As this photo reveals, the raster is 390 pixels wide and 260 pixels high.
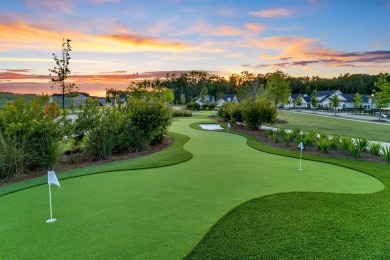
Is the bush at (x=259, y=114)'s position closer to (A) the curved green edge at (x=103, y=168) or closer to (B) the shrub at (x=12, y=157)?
(A) the curved green edge at (x=103, y=168)

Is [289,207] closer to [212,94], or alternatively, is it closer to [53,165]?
[53,165]

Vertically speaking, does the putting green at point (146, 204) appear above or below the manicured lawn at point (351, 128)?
above

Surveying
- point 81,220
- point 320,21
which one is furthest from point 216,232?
point 320,21

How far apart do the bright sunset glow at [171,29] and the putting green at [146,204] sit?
802cm

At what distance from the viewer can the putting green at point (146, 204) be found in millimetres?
A: 3131

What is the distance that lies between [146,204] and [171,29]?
12.7 m

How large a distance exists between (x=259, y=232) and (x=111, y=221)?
81.0 inches

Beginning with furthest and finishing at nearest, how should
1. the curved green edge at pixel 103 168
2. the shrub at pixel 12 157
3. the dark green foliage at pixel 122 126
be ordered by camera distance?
the dark green foliage at pixel 122 126, the shrub at pixel 12 157, the curved green edge at pixel 103 168

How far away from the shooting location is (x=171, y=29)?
1508cm

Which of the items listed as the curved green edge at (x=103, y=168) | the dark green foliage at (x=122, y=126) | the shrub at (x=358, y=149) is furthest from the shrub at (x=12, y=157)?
the shrub at (x=358, y=149)

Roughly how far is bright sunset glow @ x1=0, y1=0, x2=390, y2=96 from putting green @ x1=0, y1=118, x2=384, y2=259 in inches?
316

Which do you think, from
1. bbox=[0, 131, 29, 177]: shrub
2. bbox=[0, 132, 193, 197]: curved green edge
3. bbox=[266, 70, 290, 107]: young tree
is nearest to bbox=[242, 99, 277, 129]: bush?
bbox=[0, 132, 193, 197]: curved green edge

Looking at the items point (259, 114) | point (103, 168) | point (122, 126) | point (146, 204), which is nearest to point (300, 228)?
point (146, 204)

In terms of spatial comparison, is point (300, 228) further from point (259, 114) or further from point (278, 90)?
point (278, 90)
